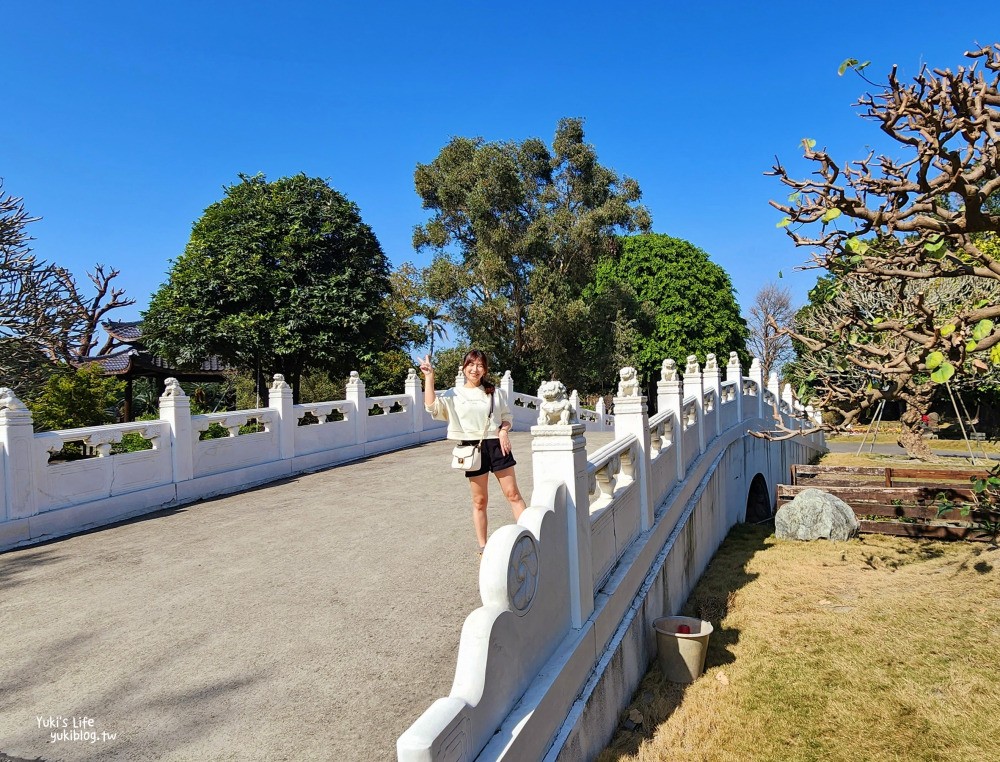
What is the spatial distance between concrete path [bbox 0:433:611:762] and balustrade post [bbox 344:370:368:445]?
509cm

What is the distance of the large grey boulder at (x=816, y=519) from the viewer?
11.4 metres

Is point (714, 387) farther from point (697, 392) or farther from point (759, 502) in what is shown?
point (759, 502)

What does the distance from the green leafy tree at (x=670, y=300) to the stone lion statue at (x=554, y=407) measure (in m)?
24.4

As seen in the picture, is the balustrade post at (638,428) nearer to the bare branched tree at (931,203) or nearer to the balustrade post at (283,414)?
the bare branched tree at (931,203)

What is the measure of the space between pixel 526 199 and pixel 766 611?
2173cm

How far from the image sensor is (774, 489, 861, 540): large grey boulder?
447 inches

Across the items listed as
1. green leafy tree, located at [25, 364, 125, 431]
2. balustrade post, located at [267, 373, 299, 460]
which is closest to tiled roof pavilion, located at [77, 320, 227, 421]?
green leafy tree, located at [25, 364, 125, 431]

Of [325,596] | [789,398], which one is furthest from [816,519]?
[789,398]

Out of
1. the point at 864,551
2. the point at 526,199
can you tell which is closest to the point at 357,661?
the point at 864,551

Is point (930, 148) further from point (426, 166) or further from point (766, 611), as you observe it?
point (426, 166)

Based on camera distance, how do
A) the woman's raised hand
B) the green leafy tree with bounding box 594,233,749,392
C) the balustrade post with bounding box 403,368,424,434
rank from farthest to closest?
the green leafy tree with bounding box 594,233,749,392 → the balustrade post with bounding box 403,368,424,434 → the woman's raised hand

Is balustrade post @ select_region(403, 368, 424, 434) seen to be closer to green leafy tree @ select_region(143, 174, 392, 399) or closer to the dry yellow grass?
green leafy tree @ select_region(143, 174, 392, 399)

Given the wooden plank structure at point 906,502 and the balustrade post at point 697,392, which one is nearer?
the balustrade post at point 697,392

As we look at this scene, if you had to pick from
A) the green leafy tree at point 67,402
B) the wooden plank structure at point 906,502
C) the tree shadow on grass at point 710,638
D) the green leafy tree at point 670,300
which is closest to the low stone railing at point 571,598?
the tree shadow on grass at point 710,638
